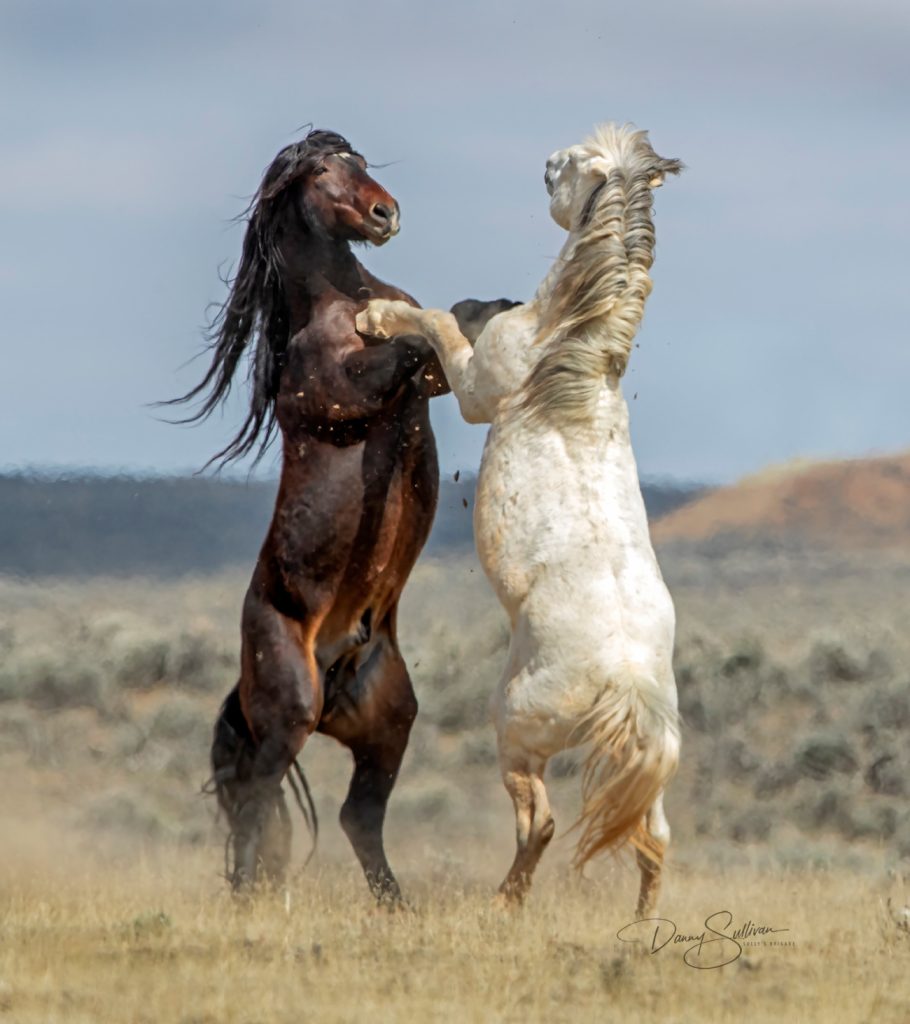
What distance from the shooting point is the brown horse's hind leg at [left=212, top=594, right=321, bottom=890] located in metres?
8.98

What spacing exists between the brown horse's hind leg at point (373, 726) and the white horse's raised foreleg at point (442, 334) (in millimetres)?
1450

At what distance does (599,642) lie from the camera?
789 centimetres

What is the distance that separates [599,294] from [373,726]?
8.02 ft

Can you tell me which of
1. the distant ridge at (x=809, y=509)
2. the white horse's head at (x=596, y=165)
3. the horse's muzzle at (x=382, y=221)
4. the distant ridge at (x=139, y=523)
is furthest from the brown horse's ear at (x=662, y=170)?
the distant ridge at (x=809, y=509)

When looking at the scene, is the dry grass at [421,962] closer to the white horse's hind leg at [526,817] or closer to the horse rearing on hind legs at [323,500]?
the white horse's hind leg at [526,817]

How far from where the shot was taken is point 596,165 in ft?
27.7

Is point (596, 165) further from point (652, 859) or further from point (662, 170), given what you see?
point (652, 859)

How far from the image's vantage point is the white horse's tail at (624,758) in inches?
305

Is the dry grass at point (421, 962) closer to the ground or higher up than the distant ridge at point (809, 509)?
closer to the ground

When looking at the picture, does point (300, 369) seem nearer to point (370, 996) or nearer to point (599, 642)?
point (599, 642)

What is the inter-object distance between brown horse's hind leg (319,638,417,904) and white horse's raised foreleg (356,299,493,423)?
145 centimetres
